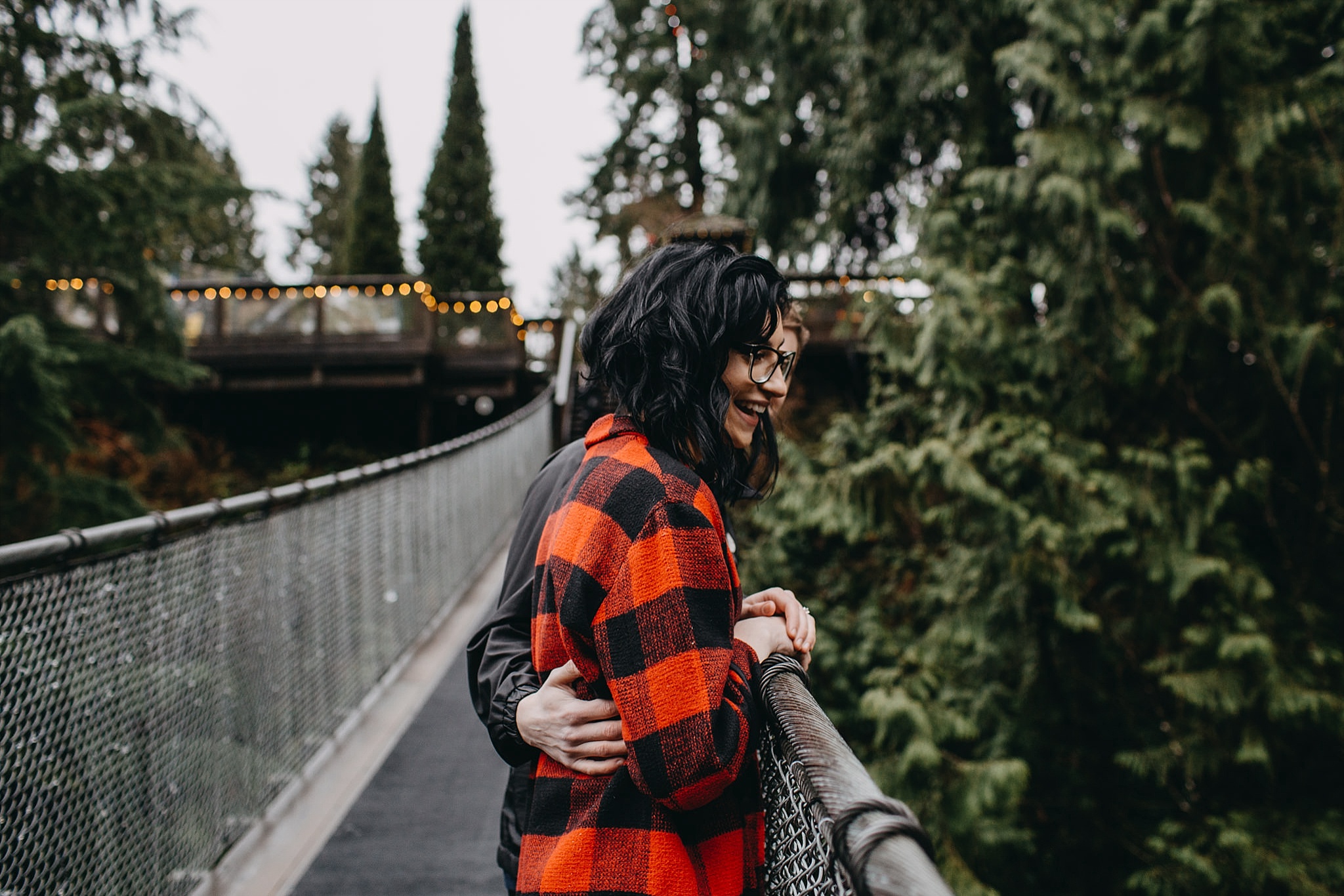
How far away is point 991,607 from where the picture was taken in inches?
212

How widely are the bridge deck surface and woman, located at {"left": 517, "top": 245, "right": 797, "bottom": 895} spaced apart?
7.36 feet

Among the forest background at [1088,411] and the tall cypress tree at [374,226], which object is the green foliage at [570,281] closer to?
the tall cypress tree at [374,226]

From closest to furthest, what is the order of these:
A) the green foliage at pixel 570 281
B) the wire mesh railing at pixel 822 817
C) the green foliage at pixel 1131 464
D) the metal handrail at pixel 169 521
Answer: the wire mesh railing at pixel 822 817 → the metal handrail at pixel 169 521 → the green foliage at pixel 1131 464 → the green foliage at pixel 570 281

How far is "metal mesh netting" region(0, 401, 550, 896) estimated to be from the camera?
198 cm

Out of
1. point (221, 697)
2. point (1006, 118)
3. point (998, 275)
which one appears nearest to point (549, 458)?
point (221, 697)

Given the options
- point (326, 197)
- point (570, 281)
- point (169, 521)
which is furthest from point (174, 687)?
point (570, 281)

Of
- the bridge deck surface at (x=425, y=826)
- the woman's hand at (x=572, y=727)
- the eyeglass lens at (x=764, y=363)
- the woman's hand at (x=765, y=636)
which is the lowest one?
the bridge deck surface at (x=425, y=826)

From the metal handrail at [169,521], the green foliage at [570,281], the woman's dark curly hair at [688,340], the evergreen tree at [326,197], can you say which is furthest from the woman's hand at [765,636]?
the green foliage at [570,281]

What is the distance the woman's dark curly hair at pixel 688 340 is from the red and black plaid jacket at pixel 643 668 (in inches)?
2.4

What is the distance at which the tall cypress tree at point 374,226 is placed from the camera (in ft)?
92.9

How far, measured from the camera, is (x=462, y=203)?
2992 cm

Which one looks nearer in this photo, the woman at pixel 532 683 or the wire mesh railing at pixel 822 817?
the wire mesh railing at pixel 822 817

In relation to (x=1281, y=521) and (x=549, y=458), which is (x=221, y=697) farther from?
(x=1281, y=521)

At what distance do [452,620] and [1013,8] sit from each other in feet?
20.9
